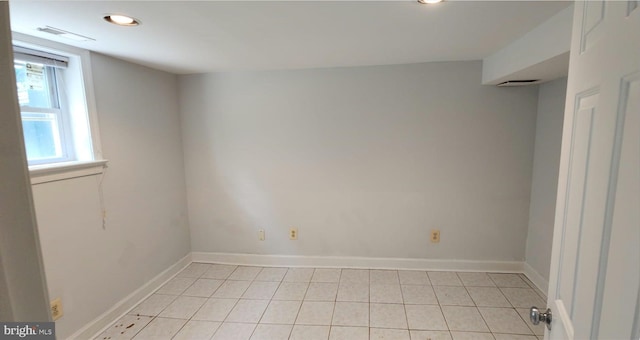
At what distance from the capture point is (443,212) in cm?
295

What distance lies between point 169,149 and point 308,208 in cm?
156

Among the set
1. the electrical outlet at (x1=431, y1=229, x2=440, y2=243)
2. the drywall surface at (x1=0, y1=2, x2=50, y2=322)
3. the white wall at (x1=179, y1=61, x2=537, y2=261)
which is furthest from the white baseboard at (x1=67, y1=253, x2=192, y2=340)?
the electrical outlet at (x1=431, y1=229, x2=440, y2=243)

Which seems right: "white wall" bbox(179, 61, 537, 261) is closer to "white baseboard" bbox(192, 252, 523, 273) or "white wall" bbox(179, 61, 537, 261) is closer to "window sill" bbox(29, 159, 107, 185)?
"white baseboard" bbox(192, 252, 523, 273)

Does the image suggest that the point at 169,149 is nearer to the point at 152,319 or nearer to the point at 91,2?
the point at 152,319

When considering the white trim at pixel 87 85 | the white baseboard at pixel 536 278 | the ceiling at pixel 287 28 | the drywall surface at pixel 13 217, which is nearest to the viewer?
the drywall surface at pixel 13 217

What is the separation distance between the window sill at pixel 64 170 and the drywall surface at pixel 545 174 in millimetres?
3627

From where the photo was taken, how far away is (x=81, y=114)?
2.12 metres

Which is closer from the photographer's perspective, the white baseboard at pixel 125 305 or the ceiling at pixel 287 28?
the ceiling at pixel 287 28

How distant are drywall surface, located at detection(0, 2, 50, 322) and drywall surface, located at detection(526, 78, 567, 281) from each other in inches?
120

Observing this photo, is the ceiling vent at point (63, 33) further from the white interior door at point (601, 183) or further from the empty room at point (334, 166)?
the white interior door at point (601, 183)

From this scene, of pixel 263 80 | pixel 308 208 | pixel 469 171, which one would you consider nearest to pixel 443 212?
pixel 469 171

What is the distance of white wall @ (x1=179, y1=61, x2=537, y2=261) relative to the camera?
9.13 feet

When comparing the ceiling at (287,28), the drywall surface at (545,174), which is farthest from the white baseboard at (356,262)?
the ceiling at (287,28)

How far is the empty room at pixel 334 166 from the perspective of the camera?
79 cm
